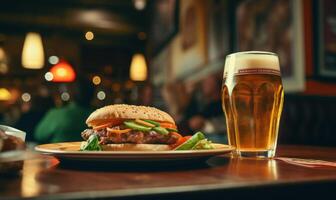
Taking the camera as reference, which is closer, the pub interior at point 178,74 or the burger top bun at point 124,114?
the pub interior at point 178,74

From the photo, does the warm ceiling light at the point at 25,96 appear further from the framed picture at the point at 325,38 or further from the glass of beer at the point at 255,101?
the glass of beer at the point at 255,101

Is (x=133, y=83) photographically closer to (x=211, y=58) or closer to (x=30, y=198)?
(x=211, y=58)

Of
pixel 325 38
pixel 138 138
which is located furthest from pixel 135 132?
pixel 325 38

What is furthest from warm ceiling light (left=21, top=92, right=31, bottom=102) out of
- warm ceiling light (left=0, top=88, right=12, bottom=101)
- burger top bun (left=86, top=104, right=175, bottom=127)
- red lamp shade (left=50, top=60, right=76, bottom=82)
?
burger top bun (left=86, top=104, right=175, bottom=127)

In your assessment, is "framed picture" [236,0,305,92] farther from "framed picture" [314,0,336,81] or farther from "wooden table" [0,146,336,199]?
"wooden table" [0,146,336,199]

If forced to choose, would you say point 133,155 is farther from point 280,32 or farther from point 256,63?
point 280,32

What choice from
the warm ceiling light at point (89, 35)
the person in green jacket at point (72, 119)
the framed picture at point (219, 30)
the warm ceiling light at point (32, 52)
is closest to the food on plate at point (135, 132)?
the person in green jacket at point (72, 119)

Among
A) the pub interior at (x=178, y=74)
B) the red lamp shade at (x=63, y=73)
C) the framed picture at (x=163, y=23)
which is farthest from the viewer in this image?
the red lamp shade at (x=63, y=73)
